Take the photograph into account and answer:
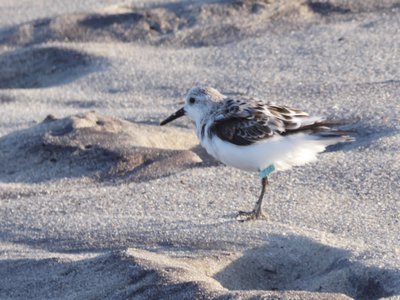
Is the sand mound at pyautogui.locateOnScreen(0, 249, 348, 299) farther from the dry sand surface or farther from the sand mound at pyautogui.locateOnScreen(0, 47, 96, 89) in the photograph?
the sand mound at pyautogui.locateOnScreen(0, 47, 96, 89)

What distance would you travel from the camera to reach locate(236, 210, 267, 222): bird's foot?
515 cm

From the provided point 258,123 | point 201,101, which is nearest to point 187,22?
point 201,101

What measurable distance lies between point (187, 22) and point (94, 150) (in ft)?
8.35

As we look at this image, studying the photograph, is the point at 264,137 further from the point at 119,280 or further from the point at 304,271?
the point at 119,280

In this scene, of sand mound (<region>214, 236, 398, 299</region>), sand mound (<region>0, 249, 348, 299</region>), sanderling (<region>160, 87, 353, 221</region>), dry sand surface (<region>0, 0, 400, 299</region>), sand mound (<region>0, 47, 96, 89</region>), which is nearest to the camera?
sand mound (<region>0, 249, 348, 299</region>)

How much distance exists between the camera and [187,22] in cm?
869

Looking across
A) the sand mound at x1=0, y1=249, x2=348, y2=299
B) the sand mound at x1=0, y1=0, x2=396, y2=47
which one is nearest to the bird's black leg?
the sand mound at x1=0, y1=249, x2=348, y2=299

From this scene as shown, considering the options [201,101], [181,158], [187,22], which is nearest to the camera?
[201,101]

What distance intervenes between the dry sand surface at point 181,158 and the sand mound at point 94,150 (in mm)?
13

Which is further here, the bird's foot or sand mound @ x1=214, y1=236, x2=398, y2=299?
the bird's foot

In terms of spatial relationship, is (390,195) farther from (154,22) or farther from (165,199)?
(154,22)

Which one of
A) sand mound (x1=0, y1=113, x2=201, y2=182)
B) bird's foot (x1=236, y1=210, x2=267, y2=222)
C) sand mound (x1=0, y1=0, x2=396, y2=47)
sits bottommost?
sand mound (x1=0, y1=113, x2=201, y2=182)

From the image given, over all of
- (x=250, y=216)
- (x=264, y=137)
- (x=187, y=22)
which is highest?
(x=264, y=137)

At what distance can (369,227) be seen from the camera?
16.5 feet
